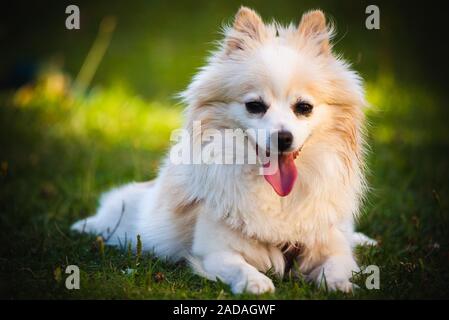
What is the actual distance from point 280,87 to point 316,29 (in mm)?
540

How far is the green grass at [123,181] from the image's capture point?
125 inches

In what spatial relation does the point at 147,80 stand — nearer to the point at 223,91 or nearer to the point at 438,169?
the point at 438,169

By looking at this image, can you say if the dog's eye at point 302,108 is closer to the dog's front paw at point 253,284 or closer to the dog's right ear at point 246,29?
the dog's right ear at point 246,29

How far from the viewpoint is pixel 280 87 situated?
3180 mm

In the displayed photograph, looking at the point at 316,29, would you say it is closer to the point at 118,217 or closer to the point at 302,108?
the point at 302,108

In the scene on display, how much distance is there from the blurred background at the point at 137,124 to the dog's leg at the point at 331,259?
0.22 m

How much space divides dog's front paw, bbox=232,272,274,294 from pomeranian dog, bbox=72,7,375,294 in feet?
0.06

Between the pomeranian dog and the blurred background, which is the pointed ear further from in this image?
the blurred background

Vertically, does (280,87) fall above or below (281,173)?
above

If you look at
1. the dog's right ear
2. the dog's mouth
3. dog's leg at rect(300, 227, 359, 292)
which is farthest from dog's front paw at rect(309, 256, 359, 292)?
the dog's right ear

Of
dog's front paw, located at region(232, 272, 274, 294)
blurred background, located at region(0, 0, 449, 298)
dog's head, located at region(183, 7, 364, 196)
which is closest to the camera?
dog's front paw, located at region(232, 272, 274, 294)

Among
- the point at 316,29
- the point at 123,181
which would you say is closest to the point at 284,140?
the point at 316,29

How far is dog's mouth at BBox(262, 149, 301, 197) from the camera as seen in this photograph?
3.21m

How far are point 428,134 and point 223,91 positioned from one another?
3.76 metres
